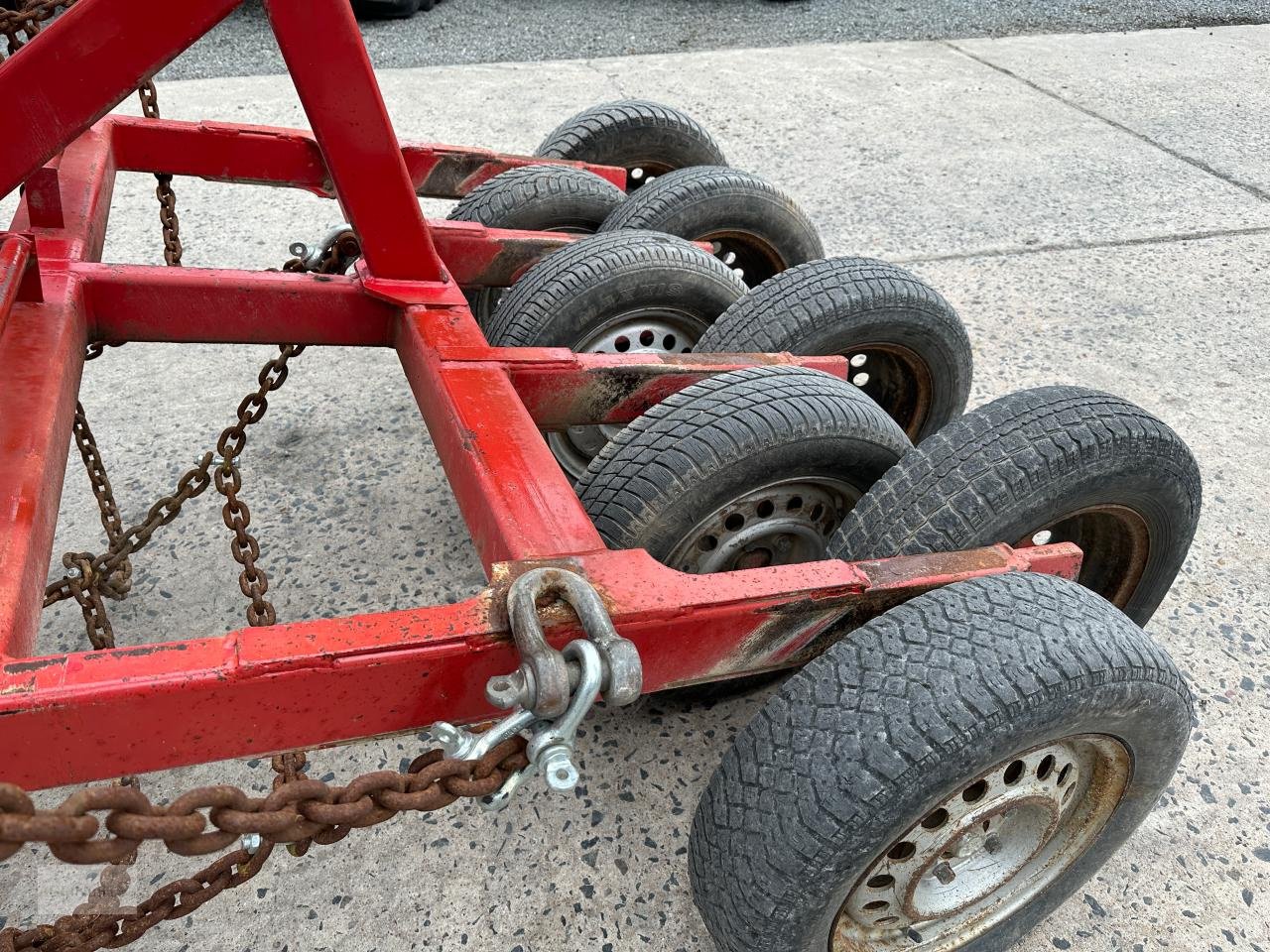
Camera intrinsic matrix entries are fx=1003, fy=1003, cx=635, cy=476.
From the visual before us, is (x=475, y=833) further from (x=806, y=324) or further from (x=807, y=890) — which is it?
(x=806, y=324)

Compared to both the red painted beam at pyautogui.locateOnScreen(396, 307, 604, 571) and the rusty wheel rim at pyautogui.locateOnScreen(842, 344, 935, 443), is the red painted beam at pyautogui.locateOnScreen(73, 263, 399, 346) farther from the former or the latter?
the rusty wheel rim at pyautogui.locateOnScreen(842, 344, 935, 443)

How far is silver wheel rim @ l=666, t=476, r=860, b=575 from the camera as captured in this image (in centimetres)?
217

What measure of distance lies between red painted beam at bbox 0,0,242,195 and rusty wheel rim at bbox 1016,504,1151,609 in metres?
2.01

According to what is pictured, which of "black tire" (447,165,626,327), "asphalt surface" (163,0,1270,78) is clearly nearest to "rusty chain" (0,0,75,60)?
"black tire" (447,165,626,327)

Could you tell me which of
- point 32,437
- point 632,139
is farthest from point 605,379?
point 632,139

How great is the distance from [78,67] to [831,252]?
3439 mm

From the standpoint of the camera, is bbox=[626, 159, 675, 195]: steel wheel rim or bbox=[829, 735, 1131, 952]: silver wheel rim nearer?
bbox=[829, 735, 1131, 952]: silver wheel rim

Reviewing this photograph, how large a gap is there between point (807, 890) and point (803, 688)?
304mm

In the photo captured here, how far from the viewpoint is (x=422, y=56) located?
24.5ft

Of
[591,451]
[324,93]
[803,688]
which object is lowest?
[591,451]

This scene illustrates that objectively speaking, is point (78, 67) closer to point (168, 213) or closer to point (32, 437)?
point (32, 437)

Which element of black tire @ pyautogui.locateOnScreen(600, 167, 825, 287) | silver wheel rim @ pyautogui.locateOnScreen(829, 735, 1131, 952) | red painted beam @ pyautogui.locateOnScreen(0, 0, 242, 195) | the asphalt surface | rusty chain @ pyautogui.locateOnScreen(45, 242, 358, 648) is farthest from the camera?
the asphalt surface

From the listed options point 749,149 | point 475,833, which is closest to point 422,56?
point 749,149

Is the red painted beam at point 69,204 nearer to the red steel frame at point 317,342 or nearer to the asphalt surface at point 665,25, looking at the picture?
the red steel frame at point 317,342
